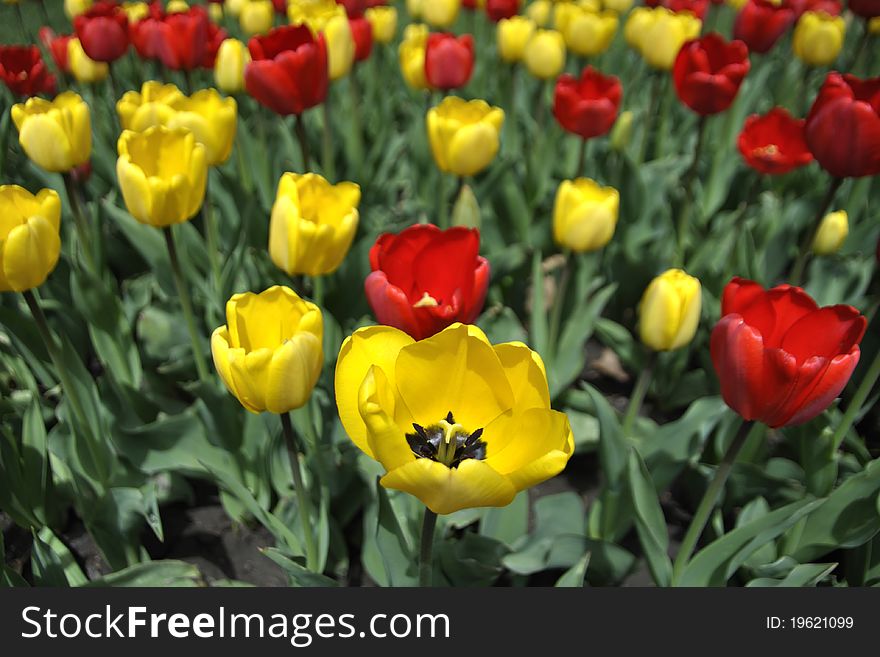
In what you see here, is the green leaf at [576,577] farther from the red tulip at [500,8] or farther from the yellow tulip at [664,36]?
the red tulip at [500,8]

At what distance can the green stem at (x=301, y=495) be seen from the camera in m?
1.31

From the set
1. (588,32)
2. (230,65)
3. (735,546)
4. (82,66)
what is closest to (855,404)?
(735,546)

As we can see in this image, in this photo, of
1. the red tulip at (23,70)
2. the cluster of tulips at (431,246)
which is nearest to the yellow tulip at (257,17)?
the cluster of tulips at (431,246)

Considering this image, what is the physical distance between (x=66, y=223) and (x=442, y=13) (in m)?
1.80

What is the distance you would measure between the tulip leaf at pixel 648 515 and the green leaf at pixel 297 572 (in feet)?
2.07

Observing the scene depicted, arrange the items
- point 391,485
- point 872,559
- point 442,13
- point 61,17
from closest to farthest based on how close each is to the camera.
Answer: point 391,485 → point 872,559 → point 442,13 → point 61,17

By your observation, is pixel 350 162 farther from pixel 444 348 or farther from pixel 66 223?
pixel 444 348

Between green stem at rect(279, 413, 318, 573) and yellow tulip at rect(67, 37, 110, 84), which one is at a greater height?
yellow tulip at rect(67, 37, 110, 84)

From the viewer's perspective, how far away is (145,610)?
132 centimetres

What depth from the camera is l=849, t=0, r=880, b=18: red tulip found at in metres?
2.81

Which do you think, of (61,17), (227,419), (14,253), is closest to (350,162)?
(227,419)

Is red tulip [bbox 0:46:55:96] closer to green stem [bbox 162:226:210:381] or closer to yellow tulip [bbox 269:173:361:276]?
green stem [bbox 162:226:210:381]

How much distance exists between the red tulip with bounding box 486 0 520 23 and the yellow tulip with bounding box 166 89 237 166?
6.03 feet

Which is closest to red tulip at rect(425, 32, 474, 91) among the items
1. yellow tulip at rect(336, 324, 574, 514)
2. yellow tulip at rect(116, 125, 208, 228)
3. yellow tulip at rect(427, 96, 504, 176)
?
yellow tulip at rect(427, 96, 504, 176)
